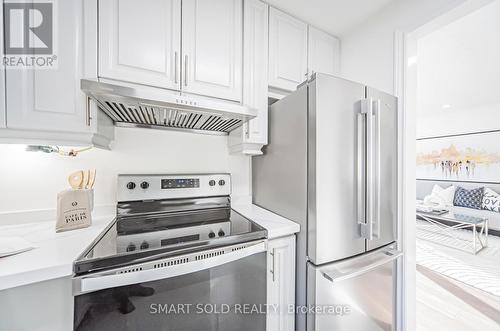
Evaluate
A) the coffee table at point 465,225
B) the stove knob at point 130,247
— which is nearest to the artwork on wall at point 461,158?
the coffee table at point 465,225

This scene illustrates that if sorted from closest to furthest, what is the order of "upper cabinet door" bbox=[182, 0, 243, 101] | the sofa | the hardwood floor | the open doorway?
1. "upper cabinet door" bbox=[182, 0, 243, 101]
2. the hardwood floor
3. the open doorway
4. the sofa

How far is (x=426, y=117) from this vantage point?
192 inches

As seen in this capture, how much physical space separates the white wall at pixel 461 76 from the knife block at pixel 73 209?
264 cm

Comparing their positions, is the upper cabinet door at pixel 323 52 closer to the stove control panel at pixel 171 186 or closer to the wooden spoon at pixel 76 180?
the stove control panel at pixel 171 186

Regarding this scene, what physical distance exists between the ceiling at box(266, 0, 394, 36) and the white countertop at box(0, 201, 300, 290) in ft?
4.98

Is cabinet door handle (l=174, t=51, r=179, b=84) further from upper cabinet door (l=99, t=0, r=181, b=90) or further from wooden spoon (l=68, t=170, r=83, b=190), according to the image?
wooden spoon (l=68, t=170, r=83, b=190)

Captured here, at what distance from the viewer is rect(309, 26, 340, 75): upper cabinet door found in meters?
1.60

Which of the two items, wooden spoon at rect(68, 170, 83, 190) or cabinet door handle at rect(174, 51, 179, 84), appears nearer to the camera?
wooden spoon at rect(68, 170, 83, 190)

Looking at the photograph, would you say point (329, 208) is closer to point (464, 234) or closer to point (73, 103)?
point (73, 103)

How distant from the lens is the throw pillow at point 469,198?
3.77 metres

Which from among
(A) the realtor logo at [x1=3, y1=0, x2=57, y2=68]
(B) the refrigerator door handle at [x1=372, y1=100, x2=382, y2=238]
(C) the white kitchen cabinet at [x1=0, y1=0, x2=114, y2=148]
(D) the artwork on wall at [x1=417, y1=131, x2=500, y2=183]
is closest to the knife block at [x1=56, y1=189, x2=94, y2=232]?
(C) the white kitchen cabinet at [x1=0, y1=0, x2=114, y2=148]

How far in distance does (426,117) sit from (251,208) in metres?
5.78

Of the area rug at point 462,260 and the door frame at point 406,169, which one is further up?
A: the door frame at point 406,169

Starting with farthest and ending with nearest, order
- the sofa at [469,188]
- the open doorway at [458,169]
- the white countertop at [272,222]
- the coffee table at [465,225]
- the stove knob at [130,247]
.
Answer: the sofa at [469,188] < the coffee table at [465,225] < the open doorway at [458,169] < the white countertop at [272,222] < the stove knob at [130,247]
